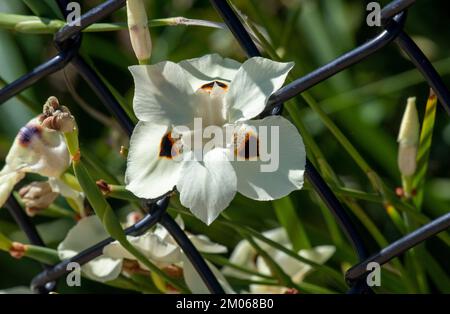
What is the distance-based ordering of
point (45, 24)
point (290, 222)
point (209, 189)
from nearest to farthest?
1. point (209, 189)
2. point (45, 24)
3. point (290, 222)

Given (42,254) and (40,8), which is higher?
(40,8)

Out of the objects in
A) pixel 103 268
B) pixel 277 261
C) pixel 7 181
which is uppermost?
pixel 7 181

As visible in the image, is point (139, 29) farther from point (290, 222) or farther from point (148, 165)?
point (290, 222)

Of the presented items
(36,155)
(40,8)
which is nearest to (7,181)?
(36,155)

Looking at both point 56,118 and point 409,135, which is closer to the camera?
point 56,118

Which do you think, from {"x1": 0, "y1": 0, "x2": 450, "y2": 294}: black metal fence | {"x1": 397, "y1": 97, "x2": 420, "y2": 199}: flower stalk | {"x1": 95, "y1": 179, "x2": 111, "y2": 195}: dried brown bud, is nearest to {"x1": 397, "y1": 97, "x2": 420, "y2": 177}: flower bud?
{"x1": 397, "y1": 97, "x2": 420, "y2": 199}: flower stalk

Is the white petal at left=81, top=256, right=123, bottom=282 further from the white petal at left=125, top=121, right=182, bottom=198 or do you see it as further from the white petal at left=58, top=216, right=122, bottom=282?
the white petal at left=125, top=121, right=182, bottom=198
